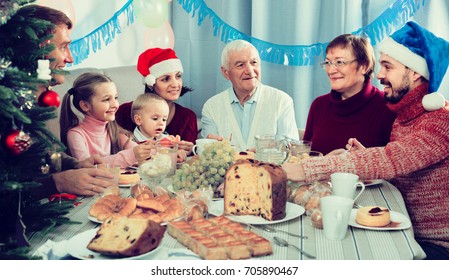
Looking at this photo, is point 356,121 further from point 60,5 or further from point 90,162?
point 60,5

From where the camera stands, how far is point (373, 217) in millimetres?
1340

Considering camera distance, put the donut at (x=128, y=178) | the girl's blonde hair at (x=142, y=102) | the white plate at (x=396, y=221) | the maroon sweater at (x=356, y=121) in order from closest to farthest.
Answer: the white plate at (x=396, y=221) → the donut at (x=128, y=178) → the maroon sweater at (x=356, y=121) → the girl's blonde hair at (x=142, y=102)

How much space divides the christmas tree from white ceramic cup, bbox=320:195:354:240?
0.65m

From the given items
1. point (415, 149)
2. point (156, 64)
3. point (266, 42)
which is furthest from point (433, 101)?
point (266, 42)

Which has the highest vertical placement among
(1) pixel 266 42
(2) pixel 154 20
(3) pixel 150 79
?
(2) pixel 154 20

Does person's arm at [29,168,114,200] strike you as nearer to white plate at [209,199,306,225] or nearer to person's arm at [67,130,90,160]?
white plate at [209,199,306,225]

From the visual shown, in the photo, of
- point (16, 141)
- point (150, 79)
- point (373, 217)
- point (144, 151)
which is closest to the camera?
point (16, 141)

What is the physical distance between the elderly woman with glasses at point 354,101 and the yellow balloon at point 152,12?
129 centimetres

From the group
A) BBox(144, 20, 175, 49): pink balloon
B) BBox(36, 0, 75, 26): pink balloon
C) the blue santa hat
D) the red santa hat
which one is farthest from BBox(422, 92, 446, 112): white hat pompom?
BBox(144, 20, 175, 49): pink balloon

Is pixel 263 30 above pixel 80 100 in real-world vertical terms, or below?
above

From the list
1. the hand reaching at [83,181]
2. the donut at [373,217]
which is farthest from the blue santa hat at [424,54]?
the hand reaching at [83,181]

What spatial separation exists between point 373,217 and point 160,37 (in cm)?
239

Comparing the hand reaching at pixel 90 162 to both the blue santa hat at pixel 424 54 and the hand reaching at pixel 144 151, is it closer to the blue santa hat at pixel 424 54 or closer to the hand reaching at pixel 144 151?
the hand reaching at pixel 144 151

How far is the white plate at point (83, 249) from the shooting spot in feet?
3.77
